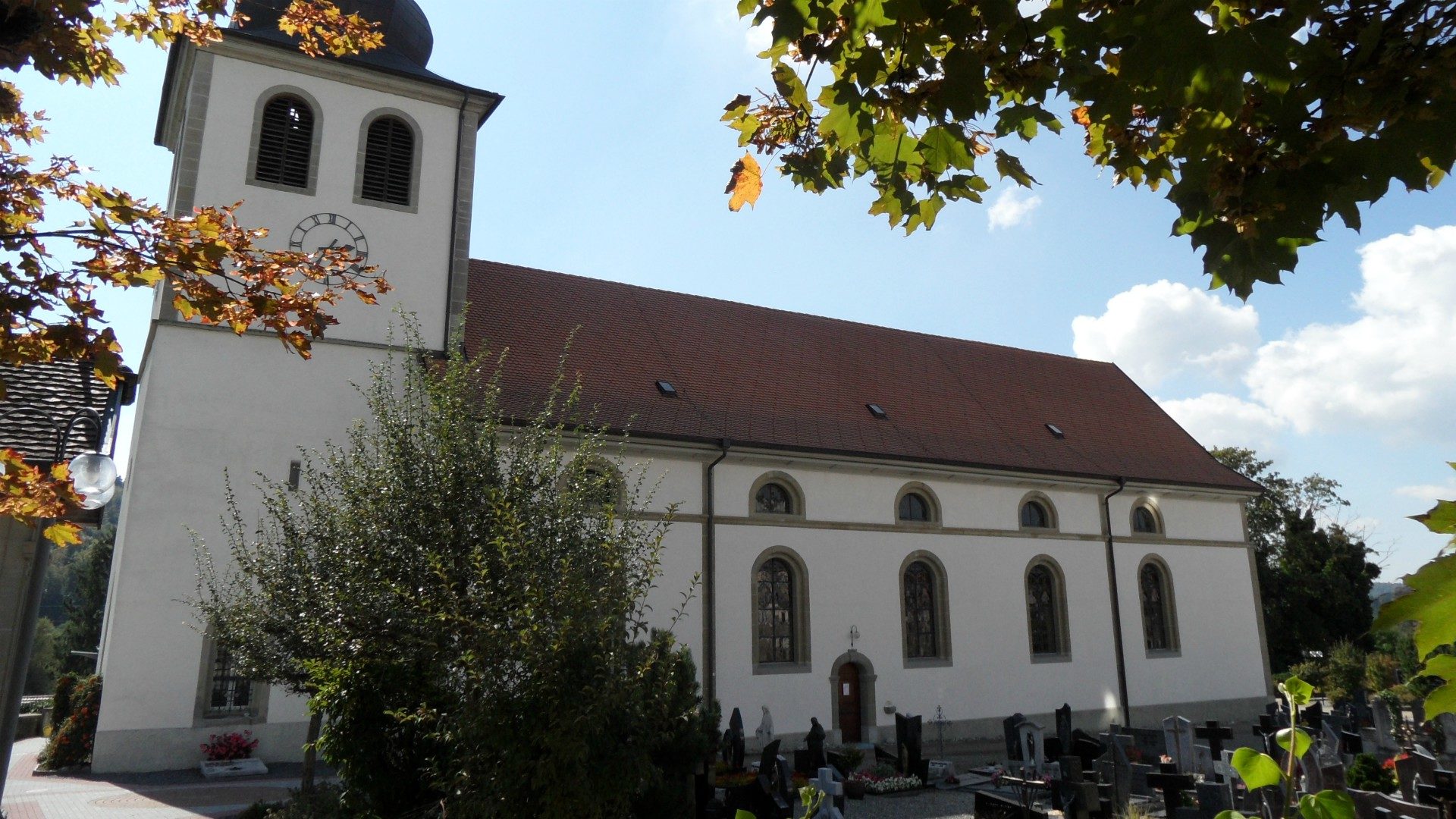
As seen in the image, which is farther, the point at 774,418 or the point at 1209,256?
the point at 774,418

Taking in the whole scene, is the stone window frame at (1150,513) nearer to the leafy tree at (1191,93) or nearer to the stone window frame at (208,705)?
the stone window frame at (208,705)

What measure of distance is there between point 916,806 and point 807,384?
987cm

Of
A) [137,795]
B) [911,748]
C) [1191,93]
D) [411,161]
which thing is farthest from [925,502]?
[1191,93]

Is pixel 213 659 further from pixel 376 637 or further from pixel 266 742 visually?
pixel 376 637

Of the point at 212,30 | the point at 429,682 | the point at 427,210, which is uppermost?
the point at 427,210

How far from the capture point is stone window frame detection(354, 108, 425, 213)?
16.3 m

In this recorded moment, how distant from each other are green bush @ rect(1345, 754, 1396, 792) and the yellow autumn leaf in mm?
11233

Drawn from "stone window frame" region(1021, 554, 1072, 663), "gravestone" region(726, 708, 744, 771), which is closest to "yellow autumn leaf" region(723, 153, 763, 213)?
"gravestone" region(726, 708, 744, 771)

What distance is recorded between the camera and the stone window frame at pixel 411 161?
640 inches

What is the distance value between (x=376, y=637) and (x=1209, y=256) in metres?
8.19

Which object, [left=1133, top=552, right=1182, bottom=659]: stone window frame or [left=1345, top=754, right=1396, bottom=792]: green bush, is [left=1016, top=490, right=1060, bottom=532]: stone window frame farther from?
[left=1345, top=754, right=1396, bottom=792]: green bush

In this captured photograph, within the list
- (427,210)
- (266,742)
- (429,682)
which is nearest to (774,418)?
(427,210)

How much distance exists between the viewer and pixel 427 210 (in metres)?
16.7

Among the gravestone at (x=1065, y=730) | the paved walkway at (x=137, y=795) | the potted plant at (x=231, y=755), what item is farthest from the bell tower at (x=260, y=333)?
the gravestone at (x=1065, y=730)
